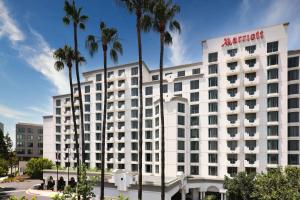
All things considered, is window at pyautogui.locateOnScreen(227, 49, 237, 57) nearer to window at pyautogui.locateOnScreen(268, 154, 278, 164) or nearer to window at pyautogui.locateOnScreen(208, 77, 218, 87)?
window at pyautogui.locateOnScreen(208, 77, 218, 87)

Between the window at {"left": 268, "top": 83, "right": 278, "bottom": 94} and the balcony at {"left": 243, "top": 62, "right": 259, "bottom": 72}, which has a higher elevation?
the balcony at {"left": 243, "top": 62, "right": 259, "bottom": 72}

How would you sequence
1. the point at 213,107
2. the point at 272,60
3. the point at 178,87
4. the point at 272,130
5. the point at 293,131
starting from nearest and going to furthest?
the point at 293,131
the point at 272,130
the point at 272,60
the point at 213,107
the point at 178,87

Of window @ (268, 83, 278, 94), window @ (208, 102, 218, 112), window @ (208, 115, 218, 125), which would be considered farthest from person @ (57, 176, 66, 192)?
window @ (268, 83, 278, 94)

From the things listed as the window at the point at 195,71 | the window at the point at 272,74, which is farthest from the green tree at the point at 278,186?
the window at the point at 195,71

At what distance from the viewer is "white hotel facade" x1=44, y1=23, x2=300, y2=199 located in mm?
48250

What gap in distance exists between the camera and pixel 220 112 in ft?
177

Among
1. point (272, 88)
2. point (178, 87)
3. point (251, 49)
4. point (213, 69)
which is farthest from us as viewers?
point (178, 87)

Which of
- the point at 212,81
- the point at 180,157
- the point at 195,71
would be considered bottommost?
the point at 180,157

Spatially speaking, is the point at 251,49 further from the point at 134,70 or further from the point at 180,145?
the point at 134,70

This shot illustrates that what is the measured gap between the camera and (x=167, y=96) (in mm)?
56438

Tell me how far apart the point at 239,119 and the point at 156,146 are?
19983mm

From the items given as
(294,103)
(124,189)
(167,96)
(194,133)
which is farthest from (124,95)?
(294,103)

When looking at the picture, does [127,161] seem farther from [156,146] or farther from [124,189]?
[124,189]

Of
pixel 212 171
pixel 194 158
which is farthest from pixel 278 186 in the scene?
pixel 194 158
